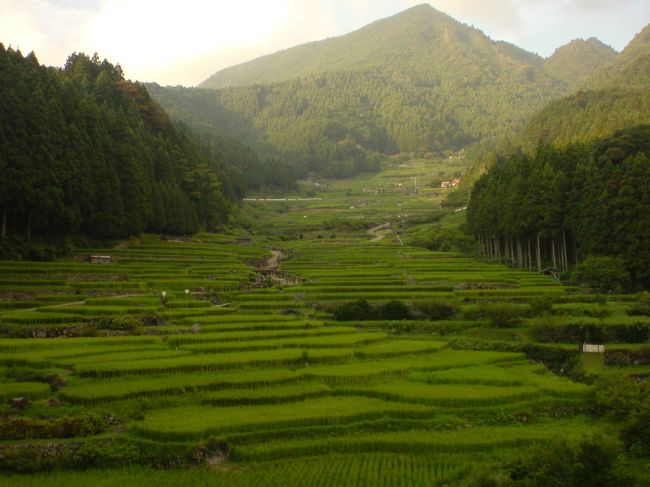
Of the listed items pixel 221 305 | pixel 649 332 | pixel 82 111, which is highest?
pixel 82 111

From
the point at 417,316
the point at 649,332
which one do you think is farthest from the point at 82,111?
the point at 649,332

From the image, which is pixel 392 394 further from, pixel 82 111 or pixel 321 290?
pixel 82 111

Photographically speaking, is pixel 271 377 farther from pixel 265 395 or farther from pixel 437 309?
pixel 437 309

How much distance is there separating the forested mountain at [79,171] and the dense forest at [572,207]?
99.4 ft

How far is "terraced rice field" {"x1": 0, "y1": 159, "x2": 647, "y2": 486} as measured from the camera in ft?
60.8

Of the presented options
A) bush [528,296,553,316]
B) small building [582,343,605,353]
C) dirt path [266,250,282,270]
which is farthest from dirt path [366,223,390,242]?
small building [582,343,605,353]

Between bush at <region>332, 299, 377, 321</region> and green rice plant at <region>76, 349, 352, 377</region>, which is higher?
green rice plant at <region>76, 349, 352, 377</region>

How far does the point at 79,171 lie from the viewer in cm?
4831

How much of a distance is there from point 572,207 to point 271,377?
35840 mm

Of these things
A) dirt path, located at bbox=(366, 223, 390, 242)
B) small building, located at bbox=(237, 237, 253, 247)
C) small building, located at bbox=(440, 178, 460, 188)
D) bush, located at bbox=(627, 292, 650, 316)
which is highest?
small building, located at bbox=(440, 178, 460, 188)

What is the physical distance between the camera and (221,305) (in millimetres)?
40656

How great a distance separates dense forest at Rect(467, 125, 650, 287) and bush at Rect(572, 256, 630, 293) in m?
0.91

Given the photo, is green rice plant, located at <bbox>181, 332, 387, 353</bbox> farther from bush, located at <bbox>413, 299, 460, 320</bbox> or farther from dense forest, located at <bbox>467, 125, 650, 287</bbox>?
dense forest, located at <bbox>467, 125, 650, 287</bbox>

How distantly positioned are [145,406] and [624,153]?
151 ft
